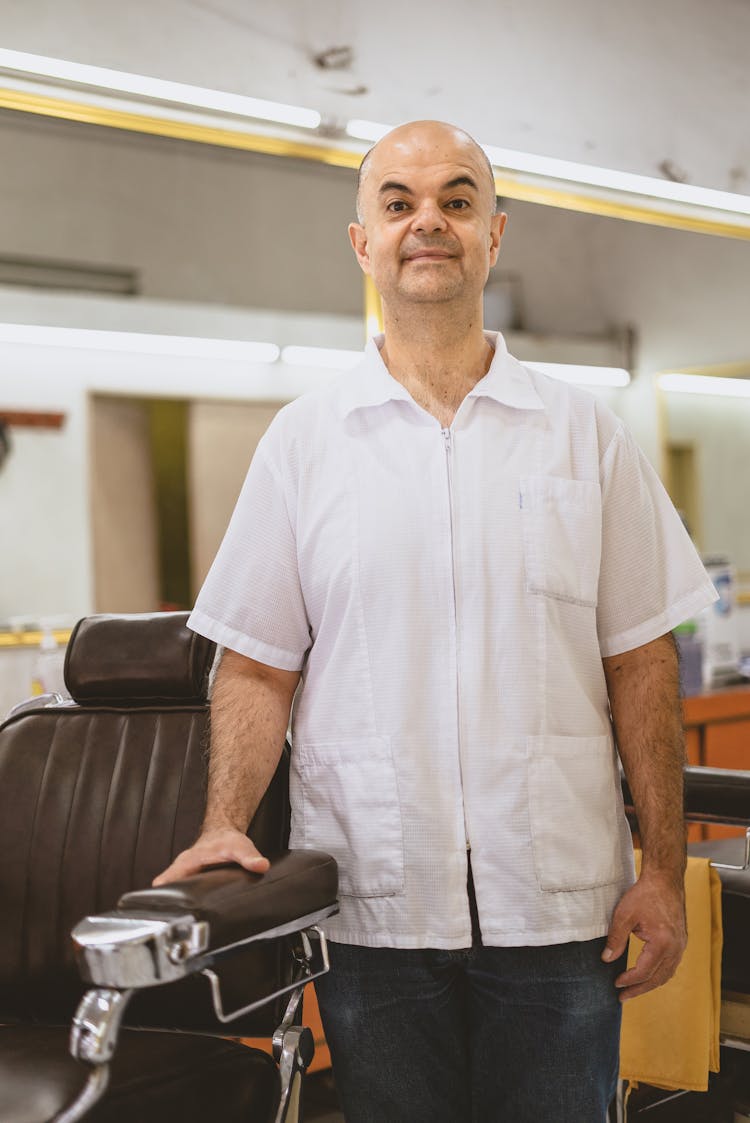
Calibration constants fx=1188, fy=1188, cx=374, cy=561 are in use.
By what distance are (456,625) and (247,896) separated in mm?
421

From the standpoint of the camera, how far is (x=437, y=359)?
1.61 metres

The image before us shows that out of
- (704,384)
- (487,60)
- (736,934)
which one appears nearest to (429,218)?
(736,934)

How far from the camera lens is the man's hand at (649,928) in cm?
150

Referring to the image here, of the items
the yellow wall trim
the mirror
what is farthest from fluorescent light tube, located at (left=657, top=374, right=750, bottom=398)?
the mirror

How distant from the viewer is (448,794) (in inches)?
58.2

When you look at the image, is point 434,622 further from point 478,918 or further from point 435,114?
point 435,114

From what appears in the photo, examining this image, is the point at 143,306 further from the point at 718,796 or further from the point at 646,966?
the point at 646,966

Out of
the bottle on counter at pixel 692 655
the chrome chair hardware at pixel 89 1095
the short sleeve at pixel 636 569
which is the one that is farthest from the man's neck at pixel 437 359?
the bottle on counter at pixel 692 655

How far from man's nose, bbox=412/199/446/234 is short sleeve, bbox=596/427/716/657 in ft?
1.23

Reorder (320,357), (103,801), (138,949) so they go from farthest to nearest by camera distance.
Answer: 1. (320,357)
2. (103,801)
3. (138,949)

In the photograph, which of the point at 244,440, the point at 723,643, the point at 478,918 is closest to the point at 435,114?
the point at 244,440

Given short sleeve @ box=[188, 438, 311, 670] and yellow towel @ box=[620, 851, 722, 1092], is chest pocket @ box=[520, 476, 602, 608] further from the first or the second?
yellow towel @ box=[620, 851, 722, 1092]

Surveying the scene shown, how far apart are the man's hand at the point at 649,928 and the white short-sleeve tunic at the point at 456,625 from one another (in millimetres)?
24

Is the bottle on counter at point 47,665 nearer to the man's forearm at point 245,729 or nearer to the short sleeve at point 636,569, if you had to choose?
the man's forearm at point 245,729
